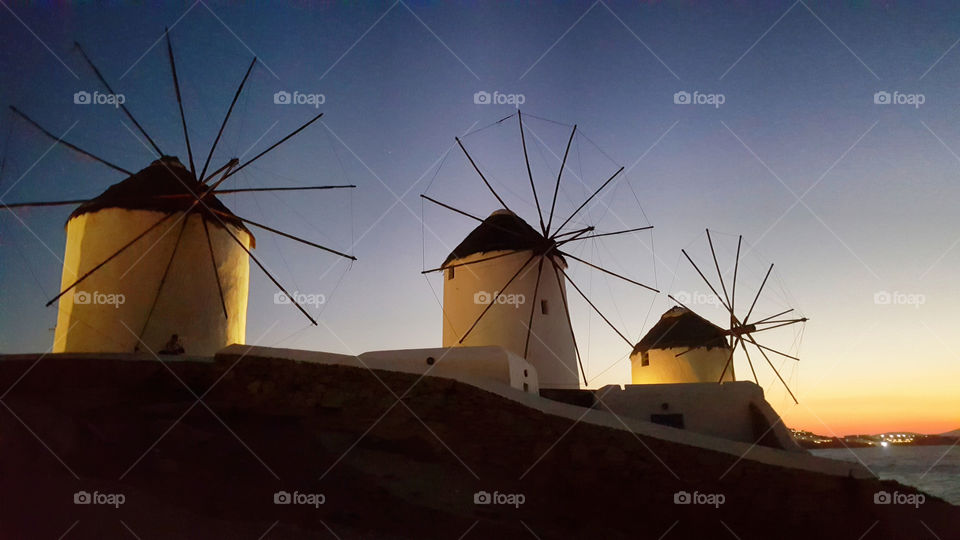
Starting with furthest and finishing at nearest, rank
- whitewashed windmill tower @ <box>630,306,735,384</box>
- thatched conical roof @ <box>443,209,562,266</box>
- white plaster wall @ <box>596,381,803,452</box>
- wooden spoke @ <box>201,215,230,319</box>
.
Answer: whitewashed windmill tower @ <box>630,306,735,384</box>, thatched conical roof @ <box>443,209,562,266</box>, wooden spoke @ <box>201,215,230,319</box>, white plaster wall @ <box>596,381,803,452</box>

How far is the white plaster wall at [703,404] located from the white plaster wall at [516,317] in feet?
10.7

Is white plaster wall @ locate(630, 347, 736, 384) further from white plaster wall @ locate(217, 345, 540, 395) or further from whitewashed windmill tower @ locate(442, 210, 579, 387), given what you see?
white plaster wall @ locate(217, 345, 540, 395)

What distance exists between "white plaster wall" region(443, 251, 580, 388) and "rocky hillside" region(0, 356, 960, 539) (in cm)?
695

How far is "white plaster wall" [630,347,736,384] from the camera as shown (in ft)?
68.8

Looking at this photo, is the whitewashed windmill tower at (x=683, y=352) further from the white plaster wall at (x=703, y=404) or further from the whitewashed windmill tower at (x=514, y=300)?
the white plaster wall at (x=703, y=404)

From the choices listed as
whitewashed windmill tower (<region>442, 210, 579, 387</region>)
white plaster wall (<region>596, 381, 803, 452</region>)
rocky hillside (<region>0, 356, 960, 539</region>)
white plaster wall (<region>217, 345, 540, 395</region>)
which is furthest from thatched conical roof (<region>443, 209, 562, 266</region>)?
rocky hillside (<region>0, 356, 960, 539</region>)

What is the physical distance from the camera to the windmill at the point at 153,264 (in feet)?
43.0

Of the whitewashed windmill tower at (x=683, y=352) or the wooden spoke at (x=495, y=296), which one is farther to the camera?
the whitewashed windmill tower at (x=683, y=352)

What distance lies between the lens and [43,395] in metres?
9.77

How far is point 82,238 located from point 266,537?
1055 cm

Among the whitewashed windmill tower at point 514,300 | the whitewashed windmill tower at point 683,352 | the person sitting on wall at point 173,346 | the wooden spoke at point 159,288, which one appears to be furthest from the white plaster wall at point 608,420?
the whitewashed windmill tower at point 683,352

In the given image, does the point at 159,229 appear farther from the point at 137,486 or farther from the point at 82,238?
the point at 137,486

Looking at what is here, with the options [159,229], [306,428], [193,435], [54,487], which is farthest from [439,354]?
[159,229]

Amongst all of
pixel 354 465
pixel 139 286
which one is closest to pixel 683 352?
pixel 354 465
